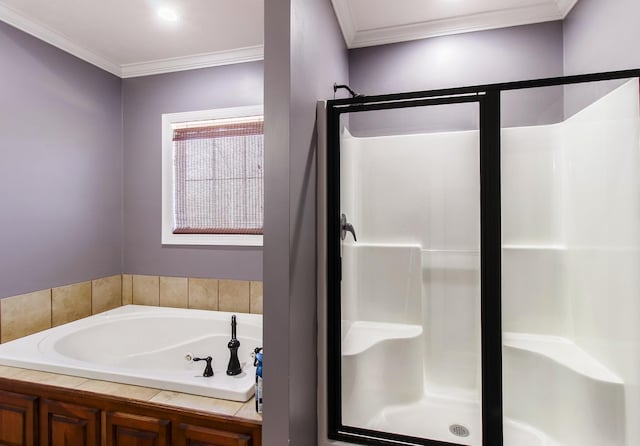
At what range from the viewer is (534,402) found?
164 centimetres

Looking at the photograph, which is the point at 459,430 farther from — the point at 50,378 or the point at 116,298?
the point at 116,298

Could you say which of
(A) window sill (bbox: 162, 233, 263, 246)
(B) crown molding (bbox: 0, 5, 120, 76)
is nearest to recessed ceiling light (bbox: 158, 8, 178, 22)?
(B) crown molding (bbox: 0, 5, 120, 76)

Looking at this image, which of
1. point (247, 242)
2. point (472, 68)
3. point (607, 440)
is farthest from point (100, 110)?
point (607, 440)

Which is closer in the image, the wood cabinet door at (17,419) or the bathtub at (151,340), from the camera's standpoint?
the wood cabinet door at (17,419)

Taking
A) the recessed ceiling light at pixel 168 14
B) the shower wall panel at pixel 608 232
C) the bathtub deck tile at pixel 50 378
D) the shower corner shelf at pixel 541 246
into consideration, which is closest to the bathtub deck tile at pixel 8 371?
the bathtub deck tile at pixel 50 378

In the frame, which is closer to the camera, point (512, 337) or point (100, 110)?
point (512, 337)

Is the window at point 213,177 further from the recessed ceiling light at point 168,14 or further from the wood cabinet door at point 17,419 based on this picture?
the wood cabinet door at point 17,419

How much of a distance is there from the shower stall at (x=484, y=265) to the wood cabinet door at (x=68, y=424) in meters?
1.03

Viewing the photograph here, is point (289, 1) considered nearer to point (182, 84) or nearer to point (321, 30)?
point (321, 30)

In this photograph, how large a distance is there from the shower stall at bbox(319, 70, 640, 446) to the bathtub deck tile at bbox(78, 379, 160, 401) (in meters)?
0.78

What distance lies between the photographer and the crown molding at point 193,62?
8.48 feet

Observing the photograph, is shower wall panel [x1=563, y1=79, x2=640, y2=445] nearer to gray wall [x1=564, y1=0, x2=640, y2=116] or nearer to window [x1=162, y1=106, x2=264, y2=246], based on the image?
gray wall [x1=564, y1=0, x2=640, y2=116]

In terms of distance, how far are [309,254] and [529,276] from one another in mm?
1109

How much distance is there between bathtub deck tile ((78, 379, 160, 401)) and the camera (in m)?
1.47
